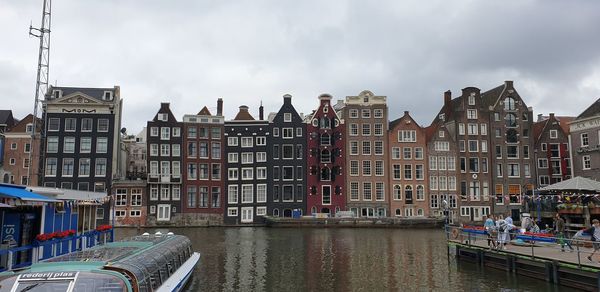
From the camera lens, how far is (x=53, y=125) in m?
70.6

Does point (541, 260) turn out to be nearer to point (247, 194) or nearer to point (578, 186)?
point (578, 186)

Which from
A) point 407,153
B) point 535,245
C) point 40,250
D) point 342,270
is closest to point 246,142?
point 407,153

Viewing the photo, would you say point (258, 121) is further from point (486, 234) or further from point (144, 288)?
point (144, 288)

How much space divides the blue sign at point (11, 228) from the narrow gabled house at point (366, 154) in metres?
58.4

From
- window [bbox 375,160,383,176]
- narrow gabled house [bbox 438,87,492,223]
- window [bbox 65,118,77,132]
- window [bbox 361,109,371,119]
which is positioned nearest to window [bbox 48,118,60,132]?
window [bbox 65,118,77,132]

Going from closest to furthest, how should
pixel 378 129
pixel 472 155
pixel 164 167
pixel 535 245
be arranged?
pixel 535 245 < pixel 164 167 < pixel 378 129 < pixel 472 155

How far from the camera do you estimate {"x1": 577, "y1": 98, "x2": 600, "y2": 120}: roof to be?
67.4 meters

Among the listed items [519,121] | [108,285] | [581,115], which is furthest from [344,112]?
[108,285]

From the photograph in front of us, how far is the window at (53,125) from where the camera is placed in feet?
231

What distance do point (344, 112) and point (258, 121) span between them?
13906 millimetres

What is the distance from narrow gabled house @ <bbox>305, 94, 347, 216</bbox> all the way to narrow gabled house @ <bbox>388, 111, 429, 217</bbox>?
8.09m

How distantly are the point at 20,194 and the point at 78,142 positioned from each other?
5816cm

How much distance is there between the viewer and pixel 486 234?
1222 inches

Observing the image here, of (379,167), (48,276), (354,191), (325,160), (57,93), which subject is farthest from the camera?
(379,167)
